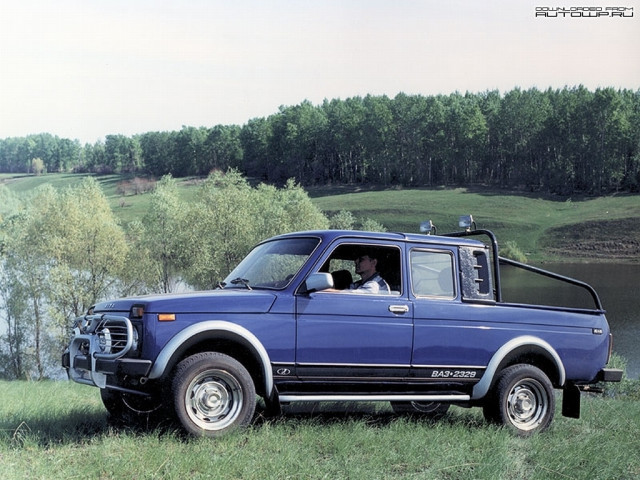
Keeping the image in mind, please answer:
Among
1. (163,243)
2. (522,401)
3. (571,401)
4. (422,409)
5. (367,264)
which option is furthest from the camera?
(163,243)

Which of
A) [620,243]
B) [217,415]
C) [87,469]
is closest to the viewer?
[87,469]

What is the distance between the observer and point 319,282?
7273mm

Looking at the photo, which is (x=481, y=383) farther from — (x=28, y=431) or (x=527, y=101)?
(x=527, y=101)

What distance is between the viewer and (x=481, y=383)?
27.4ft

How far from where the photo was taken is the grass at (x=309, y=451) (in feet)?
19.3

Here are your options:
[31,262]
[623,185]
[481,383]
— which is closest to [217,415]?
[481,383]

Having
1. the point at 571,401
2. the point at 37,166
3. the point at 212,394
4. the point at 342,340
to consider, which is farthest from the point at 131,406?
the point at 37,166

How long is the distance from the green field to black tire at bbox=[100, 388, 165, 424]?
3691 inches

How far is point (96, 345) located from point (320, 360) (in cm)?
215

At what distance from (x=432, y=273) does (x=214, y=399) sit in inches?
114

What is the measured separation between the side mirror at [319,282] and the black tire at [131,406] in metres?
1.78

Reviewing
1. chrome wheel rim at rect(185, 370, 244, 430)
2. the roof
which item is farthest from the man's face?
chrome wheel rim at rect(185, 370, 244, 430)

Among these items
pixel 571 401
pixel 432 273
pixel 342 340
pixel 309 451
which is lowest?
pixel 571 401

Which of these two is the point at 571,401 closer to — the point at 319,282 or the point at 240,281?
the point at 319,282
